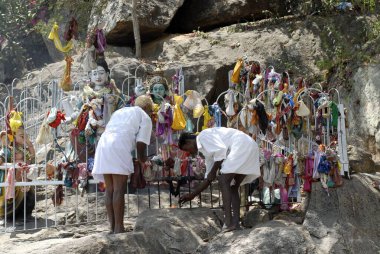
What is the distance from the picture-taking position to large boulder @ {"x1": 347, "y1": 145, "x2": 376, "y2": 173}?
9484 mm

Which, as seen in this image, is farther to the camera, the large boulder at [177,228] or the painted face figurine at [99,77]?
the painted face figurine at [99,77]

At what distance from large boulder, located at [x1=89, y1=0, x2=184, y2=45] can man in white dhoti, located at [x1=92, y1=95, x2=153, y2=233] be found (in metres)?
8.05

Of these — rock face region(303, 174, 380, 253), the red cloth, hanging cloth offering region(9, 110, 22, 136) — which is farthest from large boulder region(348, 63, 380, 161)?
hanging cloth offering region(9, 110, 22, 136)

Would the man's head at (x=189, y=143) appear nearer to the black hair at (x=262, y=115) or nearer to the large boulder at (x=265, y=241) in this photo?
the black hair at (x=262, y=115)

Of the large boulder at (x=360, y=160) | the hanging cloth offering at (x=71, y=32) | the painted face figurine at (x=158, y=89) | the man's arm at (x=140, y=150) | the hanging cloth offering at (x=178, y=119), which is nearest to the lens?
the man's arm at (x=140, y=150)

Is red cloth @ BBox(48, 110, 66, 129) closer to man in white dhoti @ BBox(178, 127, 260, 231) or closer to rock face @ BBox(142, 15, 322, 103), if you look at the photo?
man in white dhoti @ BBox(178, 127, 260, 231)

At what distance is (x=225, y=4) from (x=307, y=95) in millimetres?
7636

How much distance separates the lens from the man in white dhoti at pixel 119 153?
21.0 ft

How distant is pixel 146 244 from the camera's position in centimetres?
631

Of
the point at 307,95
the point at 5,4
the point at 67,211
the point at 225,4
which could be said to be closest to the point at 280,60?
the point at 225,4

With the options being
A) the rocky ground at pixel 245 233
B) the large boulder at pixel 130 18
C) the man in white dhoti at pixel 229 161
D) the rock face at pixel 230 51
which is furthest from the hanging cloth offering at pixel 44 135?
the large boulder at pixel 130 18

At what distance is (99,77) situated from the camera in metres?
8.01

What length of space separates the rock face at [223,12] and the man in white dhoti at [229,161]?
855 centimetres

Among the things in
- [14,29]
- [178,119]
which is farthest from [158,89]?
[14,29]
